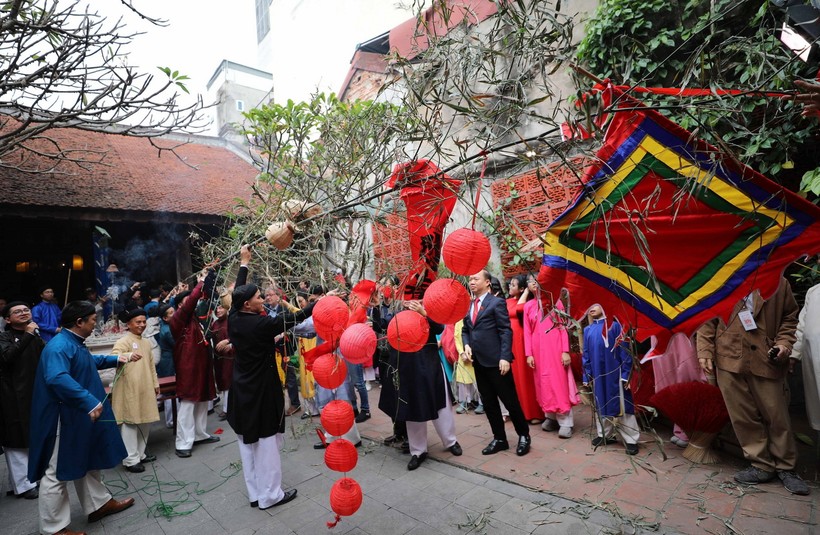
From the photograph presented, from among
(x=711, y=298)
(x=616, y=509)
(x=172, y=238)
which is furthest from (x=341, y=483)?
(x=172, y=238)

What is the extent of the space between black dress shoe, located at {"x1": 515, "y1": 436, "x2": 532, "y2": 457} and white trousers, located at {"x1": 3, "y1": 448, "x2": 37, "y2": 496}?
5.35 m

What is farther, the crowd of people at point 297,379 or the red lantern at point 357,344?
the crowd of people at point 297,379

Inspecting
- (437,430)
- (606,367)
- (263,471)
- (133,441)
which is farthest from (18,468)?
(606,367)

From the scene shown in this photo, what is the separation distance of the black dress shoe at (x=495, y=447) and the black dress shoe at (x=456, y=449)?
0.85ft

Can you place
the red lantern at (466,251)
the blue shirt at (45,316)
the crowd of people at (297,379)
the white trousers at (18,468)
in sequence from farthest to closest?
the blue shirt at (45,316), the white trousers at (18,468), the crowd of people at (297,379), the red lantern at (466,251)

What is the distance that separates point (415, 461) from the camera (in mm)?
4617

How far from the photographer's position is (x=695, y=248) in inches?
103

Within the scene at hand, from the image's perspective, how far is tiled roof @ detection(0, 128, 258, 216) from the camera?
935cm

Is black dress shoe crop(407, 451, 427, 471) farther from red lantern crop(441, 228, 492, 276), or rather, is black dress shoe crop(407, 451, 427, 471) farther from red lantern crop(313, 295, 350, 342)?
red lantern crop(441, 228, 492, 276)

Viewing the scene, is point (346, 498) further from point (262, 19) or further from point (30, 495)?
point (262, 19)

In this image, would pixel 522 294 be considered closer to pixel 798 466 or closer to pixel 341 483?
pixel 798 466

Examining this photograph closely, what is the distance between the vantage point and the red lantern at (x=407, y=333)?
2498mm

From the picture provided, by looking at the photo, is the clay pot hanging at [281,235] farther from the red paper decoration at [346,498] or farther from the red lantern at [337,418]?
the red paper decoration at [346,498]

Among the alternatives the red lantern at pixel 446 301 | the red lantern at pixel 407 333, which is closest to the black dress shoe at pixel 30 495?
the red lantern at pixel 407 333
